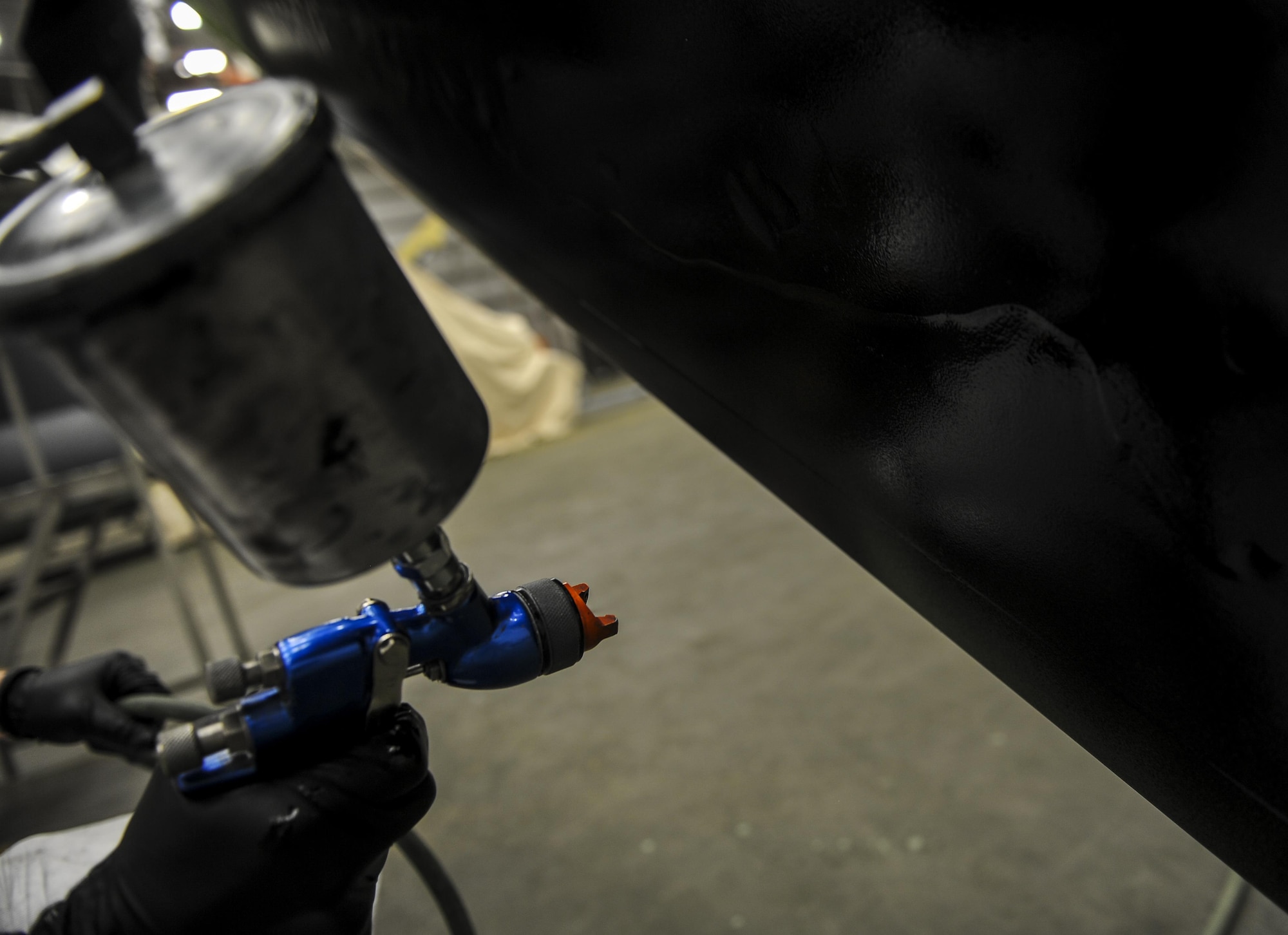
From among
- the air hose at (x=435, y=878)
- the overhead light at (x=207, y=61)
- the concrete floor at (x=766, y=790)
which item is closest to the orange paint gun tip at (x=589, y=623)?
the air hose at (x=435, y=878)

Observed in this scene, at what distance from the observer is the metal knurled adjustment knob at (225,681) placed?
1.44ft

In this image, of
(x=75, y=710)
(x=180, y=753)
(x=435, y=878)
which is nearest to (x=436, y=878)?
(x=435, y=878)

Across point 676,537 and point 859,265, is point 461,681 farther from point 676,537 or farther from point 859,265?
point 676,537

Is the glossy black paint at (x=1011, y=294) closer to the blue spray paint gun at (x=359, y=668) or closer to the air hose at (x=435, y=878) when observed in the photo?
the blue spray paint gun at (x=359, y=668)

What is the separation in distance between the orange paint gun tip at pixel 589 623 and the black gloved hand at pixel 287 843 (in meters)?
0.11

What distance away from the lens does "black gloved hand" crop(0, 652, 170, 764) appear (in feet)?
2.36

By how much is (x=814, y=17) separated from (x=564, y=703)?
5.59ft

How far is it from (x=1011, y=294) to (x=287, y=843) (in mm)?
452

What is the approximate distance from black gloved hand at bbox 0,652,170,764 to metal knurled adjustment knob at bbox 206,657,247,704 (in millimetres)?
361

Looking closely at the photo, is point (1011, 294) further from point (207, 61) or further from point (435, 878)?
point (207, 61)

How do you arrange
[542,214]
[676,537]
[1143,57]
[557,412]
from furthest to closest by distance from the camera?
[557,412]
[676,537]
[542,214]
[1143,57]

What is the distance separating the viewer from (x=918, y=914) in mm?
1153

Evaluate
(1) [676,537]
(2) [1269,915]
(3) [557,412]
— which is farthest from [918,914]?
(3) [557,412]

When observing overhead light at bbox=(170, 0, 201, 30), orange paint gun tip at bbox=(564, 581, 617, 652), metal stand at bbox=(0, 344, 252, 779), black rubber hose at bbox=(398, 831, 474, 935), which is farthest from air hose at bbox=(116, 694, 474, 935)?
overhead light at bbox=(170, 0, 201, 30)
